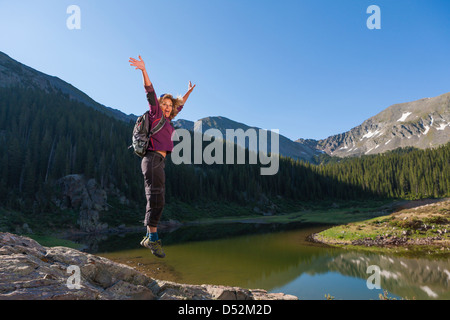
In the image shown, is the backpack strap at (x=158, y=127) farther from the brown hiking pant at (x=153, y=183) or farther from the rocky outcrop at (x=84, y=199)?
the rocky outcrop at (x=84, y=199)

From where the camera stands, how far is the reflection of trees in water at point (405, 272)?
15680 mm

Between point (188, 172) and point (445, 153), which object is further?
point (445, 153)

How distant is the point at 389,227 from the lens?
34531 mm

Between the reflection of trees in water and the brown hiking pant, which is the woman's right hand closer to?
the brown hiking pant

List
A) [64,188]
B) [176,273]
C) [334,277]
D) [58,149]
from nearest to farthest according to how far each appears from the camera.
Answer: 1. [334,277]
2. [176,273]
3. [64,188]
4. [58,149]

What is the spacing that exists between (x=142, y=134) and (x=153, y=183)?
1.03 metres

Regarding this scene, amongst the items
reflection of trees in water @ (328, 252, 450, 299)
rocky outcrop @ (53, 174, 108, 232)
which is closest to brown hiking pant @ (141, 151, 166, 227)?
reflection of trees in water @ (328, 252, 450, 299)

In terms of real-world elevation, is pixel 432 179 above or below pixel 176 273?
above

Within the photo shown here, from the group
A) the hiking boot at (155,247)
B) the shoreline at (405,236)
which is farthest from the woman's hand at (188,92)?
the shoreline at (405,236)

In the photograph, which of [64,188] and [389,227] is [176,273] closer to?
[389,227]
